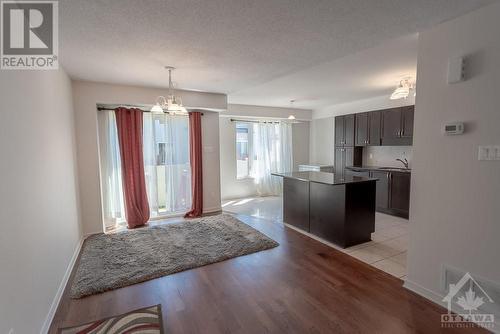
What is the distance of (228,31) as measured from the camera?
2.09 m

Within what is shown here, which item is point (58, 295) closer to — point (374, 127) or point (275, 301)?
point (275, 301)

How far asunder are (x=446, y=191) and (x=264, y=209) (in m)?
3.63

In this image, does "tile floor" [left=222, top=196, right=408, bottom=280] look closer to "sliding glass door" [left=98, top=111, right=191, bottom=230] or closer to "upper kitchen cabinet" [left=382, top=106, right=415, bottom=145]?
"sliding glass door" [left=98, top=111, right=191, bottom=230]

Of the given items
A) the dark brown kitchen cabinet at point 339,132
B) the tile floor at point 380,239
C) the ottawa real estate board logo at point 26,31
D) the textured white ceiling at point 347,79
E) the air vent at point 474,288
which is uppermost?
the textured white ceiling at point 347,79

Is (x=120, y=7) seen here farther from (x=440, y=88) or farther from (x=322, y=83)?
(x=322, y=83)

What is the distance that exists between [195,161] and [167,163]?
0.54 metres

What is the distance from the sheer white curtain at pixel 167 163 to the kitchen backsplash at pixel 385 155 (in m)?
4.17

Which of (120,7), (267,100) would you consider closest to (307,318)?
(120,7)

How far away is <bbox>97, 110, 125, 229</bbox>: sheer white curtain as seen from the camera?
4.14 metres

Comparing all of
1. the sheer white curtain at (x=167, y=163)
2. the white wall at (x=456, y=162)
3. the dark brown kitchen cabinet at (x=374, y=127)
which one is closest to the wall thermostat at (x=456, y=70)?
the white wall at (x=456, y=162)

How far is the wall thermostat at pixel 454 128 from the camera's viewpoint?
1.89 m

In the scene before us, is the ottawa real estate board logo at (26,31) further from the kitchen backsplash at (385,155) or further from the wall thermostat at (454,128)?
the kitchen backsplash at (385,155)

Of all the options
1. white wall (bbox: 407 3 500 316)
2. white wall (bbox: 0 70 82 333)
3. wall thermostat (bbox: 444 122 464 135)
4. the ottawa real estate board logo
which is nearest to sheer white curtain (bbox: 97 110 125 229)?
white wall (bbox: 0 70 82 333)

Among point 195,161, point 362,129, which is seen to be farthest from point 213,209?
point 362,129
